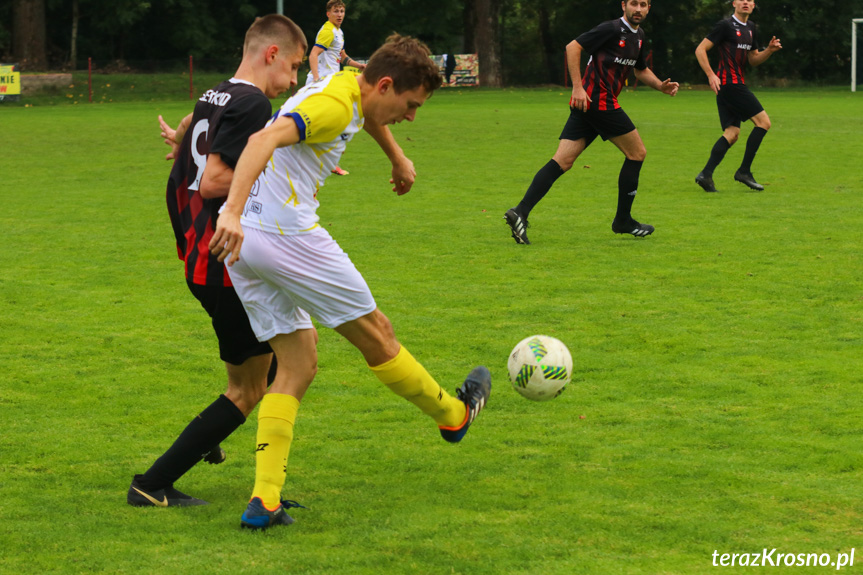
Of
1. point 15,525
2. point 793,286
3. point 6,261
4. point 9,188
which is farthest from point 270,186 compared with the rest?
point 9,188

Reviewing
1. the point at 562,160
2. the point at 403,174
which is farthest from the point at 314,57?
the point at 403,174

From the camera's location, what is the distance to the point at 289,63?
14.3ft

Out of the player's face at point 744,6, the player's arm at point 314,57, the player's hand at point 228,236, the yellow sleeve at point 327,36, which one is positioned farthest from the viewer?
the yellow sleeve at point 327,36

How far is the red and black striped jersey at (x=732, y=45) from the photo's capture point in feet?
43.5

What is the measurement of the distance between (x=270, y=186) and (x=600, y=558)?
173 centimetres

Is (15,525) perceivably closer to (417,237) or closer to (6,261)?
(6,261)

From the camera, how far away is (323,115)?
3844mm

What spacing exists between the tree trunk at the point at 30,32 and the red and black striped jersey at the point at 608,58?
37.6 meters

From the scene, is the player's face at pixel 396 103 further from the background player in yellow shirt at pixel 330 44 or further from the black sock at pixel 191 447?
the background player in yellow shirt at pixel 330 44

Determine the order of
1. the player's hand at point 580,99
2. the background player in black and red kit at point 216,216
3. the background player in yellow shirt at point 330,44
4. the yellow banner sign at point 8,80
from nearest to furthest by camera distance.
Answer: the background player in black and red kit at point 216,216
the player's hand at point 580,99
the background player in yellow shirt at point 330,44
the yellow banner sign at point 8,80

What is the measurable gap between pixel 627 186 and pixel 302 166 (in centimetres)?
638

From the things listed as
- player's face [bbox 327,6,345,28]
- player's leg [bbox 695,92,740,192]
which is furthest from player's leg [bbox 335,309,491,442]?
player's face [bbox 327,6,345,28]

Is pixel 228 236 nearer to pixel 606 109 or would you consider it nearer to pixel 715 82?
pixel 606 109

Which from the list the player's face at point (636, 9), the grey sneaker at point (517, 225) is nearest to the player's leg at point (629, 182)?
the grey sneaker at point (517, 225)
